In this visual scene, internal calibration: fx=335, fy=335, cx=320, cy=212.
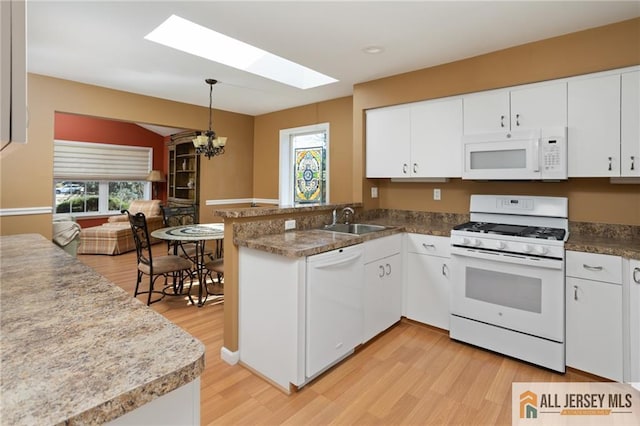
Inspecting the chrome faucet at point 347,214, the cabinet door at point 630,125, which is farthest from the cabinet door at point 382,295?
the cabinet door at point 630,125

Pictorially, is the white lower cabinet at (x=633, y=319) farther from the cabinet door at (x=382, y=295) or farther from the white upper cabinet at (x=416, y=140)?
the cabinet door at (x=382, y=295)

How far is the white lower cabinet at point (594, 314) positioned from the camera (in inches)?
82.7

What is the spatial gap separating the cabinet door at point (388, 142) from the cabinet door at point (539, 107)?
3.04ft

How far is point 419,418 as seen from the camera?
1.86 m

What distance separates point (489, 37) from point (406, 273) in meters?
2.02

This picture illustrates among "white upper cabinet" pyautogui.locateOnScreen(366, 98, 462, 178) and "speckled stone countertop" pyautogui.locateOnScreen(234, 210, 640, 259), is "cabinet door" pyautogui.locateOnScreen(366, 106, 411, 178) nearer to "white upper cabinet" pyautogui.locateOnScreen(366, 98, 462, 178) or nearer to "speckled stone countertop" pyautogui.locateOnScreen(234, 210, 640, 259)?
"white upper cabinet" pyautogui.locateOnScreen(366, 98, 462, 178)

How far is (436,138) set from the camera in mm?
3107

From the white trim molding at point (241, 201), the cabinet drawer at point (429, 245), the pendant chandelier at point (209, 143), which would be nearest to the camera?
the cabinet drawer at point (429, 245)

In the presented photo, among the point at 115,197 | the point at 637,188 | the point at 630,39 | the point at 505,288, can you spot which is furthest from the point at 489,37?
the point at 115,197

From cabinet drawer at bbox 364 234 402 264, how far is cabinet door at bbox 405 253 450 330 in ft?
0.63

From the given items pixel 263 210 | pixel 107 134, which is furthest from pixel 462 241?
pixel 107 134

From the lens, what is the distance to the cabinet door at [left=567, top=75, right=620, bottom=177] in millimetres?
2291

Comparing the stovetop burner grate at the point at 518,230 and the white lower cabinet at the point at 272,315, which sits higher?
the stovetop burner grate at the point at 518,230

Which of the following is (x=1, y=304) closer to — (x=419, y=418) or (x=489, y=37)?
(x=419, y=418)
